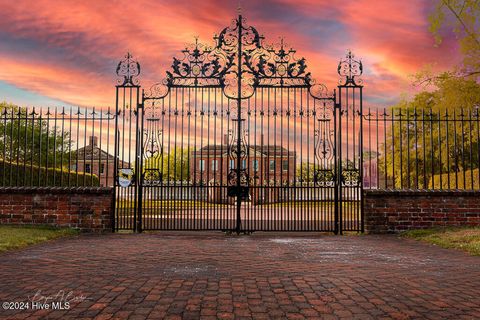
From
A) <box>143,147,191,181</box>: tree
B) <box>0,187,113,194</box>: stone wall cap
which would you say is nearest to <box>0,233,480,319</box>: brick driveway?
<box>143,147,191,181</box>: tree

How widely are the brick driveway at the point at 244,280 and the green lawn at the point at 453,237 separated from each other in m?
0.43

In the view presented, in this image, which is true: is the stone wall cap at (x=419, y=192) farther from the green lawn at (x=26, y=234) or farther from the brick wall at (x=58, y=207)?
the green lawn at (x=26, y=234)

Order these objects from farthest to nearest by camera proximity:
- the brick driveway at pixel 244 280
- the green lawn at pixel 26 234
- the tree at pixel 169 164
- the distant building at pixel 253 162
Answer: the distant building at pixel 253 162, the tree at pixel 169 164, the green lawn at pixel 26 234, the brick driveway at pixel 244 280

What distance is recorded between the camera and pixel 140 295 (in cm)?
435

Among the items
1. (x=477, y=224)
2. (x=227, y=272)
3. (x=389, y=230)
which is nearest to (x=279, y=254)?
(x=227, y=272)

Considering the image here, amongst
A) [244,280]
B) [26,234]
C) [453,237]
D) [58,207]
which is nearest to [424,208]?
[453,237]

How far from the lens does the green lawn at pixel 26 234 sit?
7861mm

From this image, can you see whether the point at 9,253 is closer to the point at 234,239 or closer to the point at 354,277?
the point at 234,239

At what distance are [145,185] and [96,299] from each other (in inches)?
266

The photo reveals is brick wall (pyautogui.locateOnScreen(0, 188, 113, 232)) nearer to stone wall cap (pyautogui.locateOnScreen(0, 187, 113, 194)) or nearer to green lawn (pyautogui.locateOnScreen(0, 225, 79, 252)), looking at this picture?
stone wall cap (pyautogui.locateOnScreen(0, 187, 113, 194))

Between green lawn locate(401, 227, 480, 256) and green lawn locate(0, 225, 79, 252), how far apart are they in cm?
816

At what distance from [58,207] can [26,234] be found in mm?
1606

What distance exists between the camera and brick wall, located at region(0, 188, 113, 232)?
1052 centimetres

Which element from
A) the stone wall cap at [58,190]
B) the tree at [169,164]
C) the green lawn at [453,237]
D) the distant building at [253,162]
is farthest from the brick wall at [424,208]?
the stone wall cap at [58,190]
